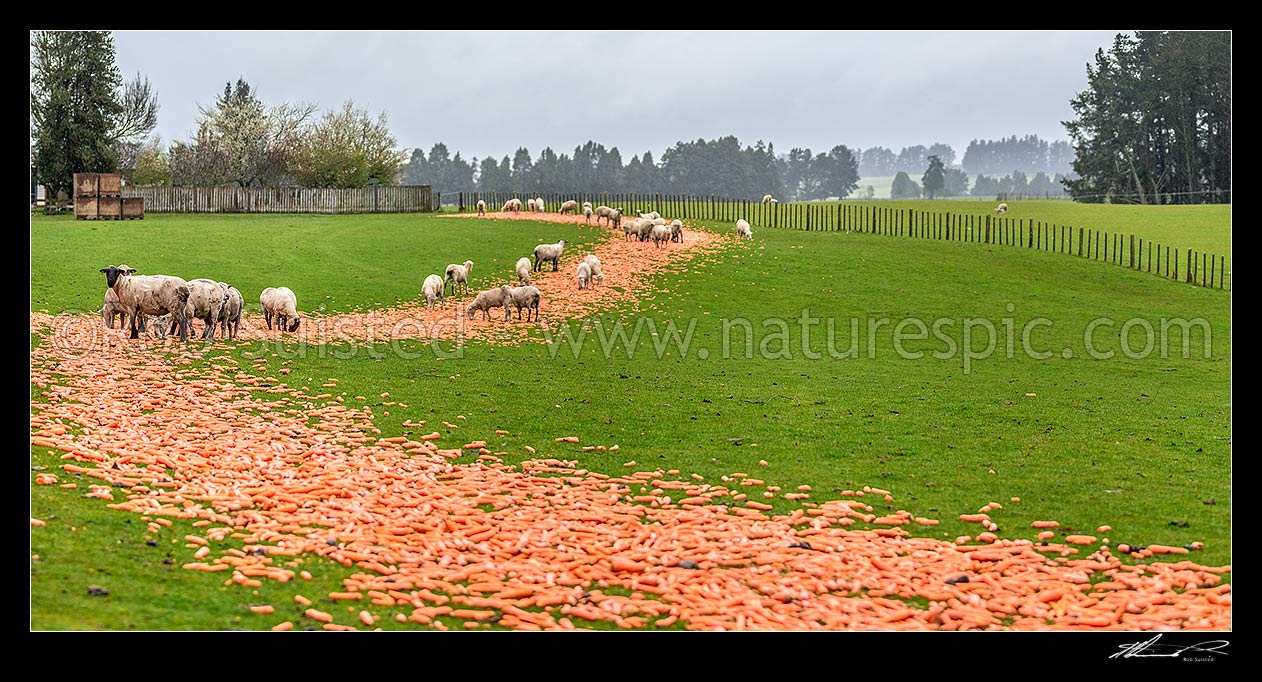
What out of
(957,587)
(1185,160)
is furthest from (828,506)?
(1185,160)

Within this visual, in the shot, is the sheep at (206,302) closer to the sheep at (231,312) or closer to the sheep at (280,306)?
the sheep at (231,312)

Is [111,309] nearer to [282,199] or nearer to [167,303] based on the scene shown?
[167,303]

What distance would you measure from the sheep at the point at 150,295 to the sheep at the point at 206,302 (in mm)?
203

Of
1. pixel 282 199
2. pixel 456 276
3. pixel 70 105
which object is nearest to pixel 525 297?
pixel 456 276

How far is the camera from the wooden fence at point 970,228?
46.2 metres

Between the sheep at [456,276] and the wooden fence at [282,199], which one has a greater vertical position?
the wooden fence at [282,199]

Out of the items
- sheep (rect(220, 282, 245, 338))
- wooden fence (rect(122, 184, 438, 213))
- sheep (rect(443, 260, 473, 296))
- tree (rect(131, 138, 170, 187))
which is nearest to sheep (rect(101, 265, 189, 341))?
sheep (rect(220, 282, 245, 338))

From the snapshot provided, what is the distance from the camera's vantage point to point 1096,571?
10.7 metres

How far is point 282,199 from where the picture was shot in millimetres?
66438

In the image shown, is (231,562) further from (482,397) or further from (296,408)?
(482,397)

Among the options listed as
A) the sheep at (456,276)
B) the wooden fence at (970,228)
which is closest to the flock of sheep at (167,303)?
the sheep at (456,276)

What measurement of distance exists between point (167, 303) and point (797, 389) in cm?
1330

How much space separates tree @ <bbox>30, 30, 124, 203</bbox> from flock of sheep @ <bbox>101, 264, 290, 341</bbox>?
44.9m
